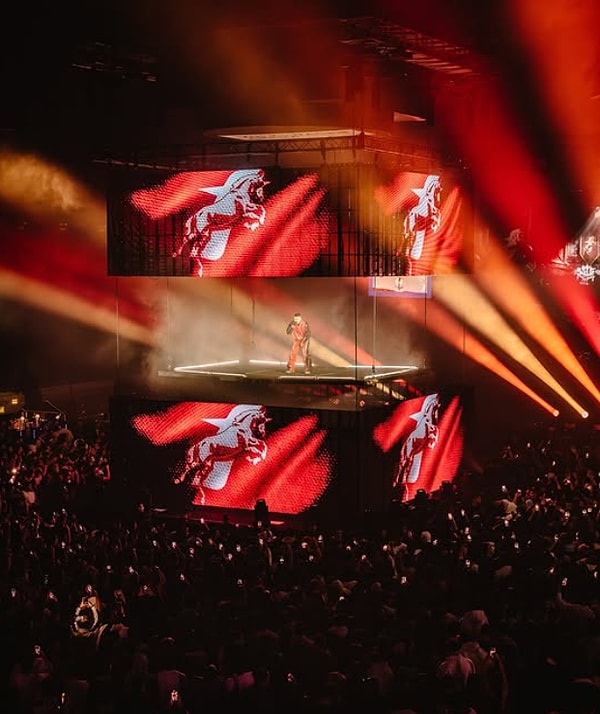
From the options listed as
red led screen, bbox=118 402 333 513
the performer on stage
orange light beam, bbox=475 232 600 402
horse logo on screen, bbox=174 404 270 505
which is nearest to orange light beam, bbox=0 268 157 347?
the performer on stage

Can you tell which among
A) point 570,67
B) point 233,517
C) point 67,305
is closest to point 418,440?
point 233,517

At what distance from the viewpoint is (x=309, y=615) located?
34.1ft

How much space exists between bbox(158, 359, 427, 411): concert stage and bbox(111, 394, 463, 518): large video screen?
32 cm

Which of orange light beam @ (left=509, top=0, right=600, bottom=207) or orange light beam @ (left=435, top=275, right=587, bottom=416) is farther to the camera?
orange light beam @ (left=435, top=275, right=587, bottom=416)

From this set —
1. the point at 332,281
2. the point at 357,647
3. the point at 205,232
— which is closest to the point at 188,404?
the point at 205,232

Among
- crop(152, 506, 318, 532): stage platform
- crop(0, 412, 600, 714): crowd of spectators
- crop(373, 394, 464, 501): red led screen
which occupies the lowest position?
crop(152, 506, 318, 532): stage platform

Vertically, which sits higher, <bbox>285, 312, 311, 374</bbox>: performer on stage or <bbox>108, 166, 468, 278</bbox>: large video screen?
<bbox>108, 166, 468, 278</bbox>: large video screen

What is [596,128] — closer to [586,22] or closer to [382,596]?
[586,22]

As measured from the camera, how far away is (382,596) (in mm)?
11109

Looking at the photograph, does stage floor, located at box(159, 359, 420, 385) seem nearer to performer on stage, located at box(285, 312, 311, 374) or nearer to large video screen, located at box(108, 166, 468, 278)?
performer on stage, located at box(285, 312, 311, 374)

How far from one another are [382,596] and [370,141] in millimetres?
10859

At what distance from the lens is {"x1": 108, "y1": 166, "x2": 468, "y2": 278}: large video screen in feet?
Result: 63.2

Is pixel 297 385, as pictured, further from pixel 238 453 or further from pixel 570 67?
pixel 570 67

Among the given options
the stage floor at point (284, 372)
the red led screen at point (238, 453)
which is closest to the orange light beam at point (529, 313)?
the stage floor at point (284, 372)
